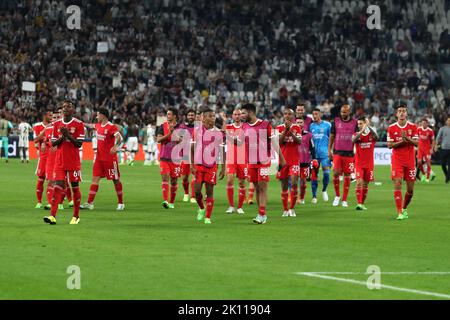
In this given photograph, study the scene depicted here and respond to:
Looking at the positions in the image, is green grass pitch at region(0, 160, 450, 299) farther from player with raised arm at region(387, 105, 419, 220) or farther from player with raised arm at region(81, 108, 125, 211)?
player with raised arm at region(387, 105, 419, 220)

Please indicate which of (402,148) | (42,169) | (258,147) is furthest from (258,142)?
(42,169)

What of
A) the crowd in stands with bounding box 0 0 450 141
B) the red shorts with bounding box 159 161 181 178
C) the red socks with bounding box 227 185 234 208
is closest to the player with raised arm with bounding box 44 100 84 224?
the red socks with bounding box 227 185 234 208

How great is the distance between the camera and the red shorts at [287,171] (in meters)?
Answer: 24.5

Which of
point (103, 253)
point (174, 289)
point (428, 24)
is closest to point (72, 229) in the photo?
point (103, 253)

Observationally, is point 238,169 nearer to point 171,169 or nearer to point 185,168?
point 171,169

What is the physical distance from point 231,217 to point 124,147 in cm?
3287

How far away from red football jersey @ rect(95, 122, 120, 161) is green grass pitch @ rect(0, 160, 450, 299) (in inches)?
50.3

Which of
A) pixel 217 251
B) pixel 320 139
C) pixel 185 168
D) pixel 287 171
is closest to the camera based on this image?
pixel 217 251

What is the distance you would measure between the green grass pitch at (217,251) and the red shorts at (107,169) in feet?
2.73

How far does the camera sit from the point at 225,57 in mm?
64812

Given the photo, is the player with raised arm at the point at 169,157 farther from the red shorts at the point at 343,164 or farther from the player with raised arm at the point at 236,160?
the red shorts at the point at 343,164

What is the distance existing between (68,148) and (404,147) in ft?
24.1

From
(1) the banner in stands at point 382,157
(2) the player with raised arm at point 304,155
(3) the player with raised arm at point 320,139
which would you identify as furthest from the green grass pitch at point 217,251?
(1) the banner in stands at point 382,157

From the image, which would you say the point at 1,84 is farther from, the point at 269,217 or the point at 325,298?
the point at 325,298
